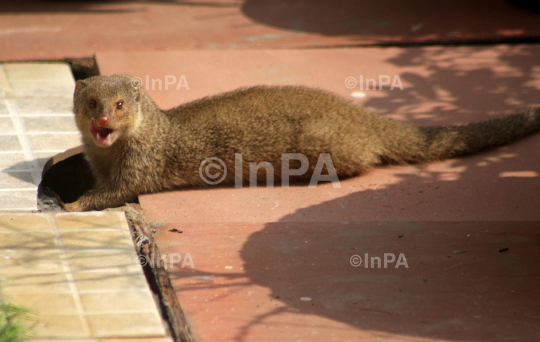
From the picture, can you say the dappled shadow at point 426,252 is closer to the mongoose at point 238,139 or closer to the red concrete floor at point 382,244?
the red concrete floor at point 382,244

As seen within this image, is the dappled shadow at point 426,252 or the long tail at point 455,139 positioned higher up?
the long tail at point 455,139

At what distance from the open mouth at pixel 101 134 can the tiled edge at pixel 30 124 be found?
0.52 metres

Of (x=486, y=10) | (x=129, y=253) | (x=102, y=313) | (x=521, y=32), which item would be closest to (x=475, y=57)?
(x=521, y=32)

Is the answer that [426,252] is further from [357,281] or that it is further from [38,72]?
[38,72]

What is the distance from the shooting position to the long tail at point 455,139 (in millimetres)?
4305

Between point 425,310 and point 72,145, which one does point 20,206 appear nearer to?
point 72,145

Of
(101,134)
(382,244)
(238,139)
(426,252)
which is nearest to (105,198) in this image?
(101,134)

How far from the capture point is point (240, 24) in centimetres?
717

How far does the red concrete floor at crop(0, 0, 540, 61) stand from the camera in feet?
21.4

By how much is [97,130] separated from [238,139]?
956 millimetres

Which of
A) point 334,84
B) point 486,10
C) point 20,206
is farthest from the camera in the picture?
point 486,10

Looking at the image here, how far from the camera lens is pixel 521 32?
21.4 ft

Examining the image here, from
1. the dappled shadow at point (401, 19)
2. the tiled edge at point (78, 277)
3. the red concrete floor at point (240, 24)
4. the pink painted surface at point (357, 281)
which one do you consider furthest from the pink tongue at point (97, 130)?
the dappled shadow at point (401, 19)

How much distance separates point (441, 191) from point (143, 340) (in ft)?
7.53
